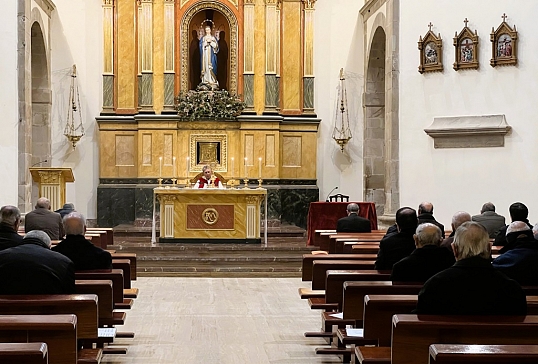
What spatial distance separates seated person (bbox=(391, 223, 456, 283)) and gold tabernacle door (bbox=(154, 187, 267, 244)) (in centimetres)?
859

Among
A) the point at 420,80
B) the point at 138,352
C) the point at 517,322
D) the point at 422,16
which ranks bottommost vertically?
the point at 138,352

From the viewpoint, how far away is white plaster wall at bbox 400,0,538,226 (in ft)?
39.2

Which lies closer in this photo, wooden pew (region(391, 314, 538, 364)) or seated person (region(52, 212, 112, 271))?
wooden pew (region(391, 314, 538, 364))

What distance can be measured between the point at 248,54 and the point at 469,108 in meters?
5.62

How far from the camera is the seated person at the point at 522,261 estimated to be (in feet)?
17.4

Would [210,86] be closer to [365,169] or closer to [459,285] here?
[365,169]

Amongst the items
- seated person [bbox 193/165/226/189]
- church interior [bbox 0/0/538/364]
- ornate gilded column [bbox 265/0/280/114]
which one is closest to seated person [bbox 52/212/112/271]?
church interior [bbox 0/0/538/364]

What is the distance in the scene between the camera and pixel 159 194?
13672 millimetres

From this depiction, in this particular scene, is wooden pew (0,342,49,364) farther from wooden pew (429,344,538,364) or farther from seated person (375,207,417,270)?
seated person (375,207,417,270)

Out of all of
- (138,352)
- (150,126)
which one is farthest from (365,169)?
(138,352)

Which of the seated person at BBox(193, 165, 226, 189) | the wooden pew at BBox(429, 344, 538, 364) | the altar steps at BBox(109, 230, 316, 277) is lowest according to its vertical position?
the altar steps at BBox(109, 230, 316, 277)

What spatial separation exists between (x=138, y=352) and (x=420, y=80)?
27.7ft

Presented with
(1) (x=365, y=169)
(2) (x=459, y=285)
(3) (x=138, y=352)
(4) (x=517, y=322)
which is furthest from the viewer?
(1) (x=365, y=169)

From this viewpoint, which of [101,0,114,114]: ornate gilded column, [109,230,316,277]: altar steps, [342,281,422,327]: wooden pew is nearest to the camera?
[342,281,422,327]: wooden pew
